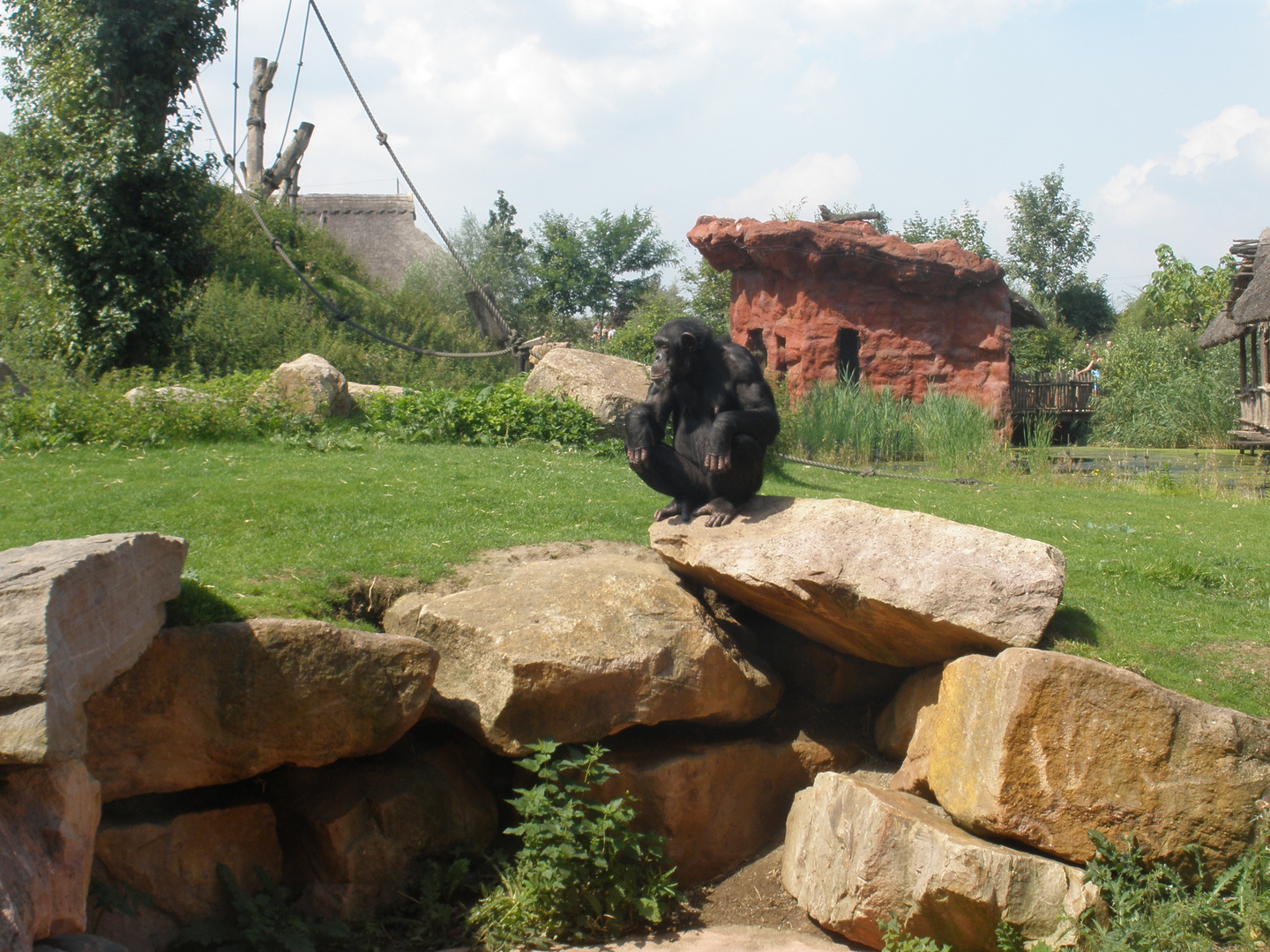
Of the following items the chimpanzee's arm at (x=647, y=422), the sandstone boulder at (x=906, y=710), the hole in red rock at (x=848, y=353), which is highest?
the hole in red rock at (x=848, y=353)

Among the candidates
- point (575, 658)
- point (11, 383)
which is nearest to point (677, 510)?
point (575, 658)

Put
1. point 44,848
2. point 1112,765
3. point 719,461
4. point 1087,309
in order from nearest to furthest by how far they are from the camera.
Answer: point 44,848 < point 1112,765 < point 719,461 < point 1087,309

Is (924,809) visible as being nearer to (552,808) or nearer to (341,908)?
(552,808)

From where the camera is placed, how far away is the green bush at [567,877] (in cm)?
492

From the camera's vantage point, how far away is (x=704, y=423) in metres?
6.32

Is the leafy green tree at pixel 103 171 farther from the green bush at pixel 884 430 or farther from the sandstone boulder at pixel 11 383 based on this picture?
the green bush at pixel 884 430

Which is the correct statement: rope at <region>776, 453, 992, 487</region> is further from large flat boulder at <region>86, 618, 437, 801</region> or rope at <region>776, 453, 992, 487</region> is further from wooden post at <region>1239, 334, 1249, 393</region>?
wooden post at <region>1239, 334, 1249, 393</region>

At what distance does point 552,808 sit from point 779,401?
14202 millimetres

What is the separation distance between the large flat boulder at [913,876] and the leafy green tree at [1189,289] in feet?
110

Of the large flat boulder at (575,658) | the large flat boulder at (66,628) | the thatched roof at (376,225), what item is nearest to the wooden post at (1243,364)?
the large flat boulder at (575,658)

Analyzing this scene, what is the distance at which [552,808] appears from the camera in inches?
198

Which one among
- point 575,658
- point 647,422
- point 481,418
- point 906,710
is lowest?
point 906,710

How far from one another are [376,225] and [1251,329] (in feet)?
89.2

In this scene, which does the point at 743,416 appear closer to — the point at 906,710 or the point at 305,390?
the point at 906,710
